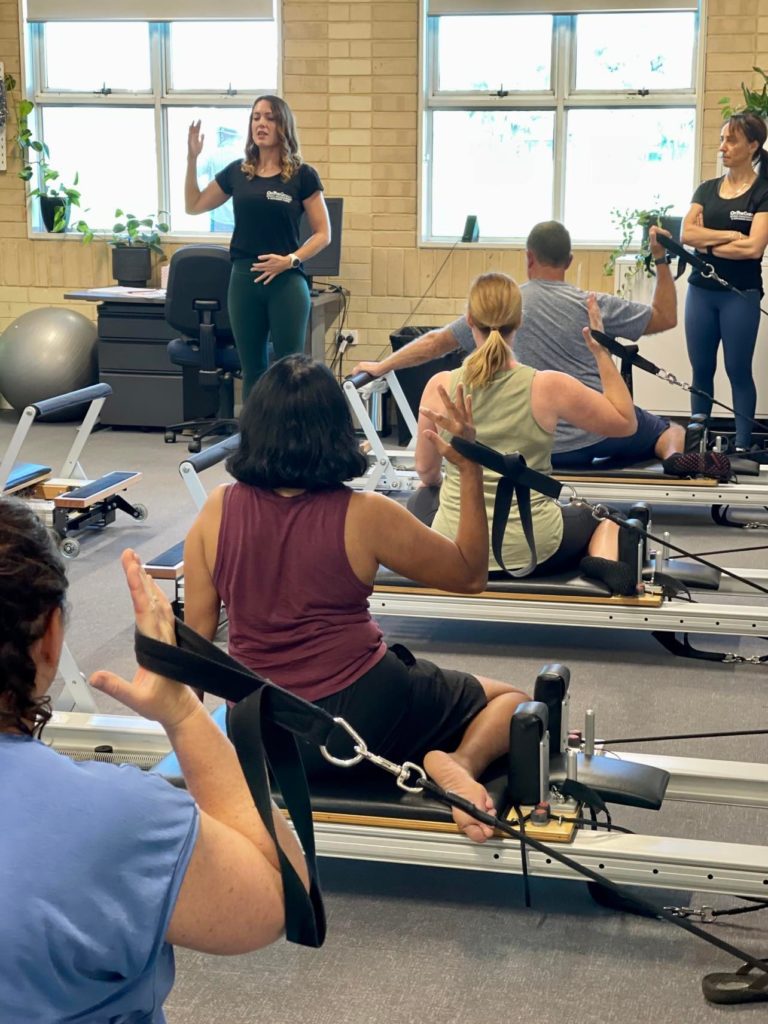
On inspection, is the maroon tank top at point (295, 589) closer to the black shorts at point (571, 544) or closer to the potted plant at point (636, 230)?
the black shorts at point (571, 544)

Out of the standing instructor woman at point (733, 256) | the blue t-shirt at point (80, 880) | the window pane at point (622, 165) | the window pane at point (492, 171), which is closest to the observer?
the blue t-shirt at point (80, 880)

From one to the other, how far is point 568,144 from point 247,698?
7022 mm

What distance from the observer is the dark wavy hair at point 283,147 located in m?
5.29

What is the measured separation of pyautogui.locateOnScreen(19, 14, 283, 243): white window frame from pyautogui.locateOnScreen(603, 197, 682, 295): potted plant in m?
2.22

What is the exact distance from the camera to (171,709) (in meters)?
1.18

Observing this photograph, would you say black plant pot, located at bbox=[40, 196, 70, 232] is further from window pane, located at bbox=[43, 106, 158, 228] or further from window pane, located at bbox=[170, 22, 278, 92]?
window pane, located at bbox=[170, 22, 278, 92]

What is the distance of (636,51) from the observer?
7496mm

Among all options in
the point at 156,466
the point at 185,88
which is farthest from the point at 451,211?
the point at 156,466

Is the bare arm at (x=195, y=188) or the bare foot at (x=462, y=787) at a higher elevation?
the bare arm at (x=195, y=188)

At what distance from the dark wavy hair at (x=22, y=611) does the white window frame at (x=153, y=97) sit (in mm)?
7291

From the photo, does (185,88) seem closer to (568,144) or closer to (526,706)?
(568,144)

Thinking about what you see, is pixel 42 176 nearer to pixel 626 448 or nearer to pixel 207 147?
pixel 207 147

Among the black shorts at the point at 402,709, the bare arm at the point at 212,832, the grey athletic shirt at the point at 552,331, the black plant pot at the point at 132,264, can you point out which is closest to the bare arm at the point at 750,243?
the grey athletic shirt at the point at 552,331

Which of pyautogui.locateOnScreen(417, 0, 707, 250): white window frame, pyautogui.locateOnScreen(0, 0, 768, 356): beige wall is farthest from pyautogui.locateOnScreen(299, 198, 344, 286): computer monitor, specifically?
pyautogui.locateOnScreen(417, 0, 707, 250): white window frame
